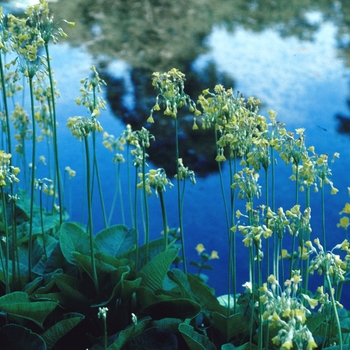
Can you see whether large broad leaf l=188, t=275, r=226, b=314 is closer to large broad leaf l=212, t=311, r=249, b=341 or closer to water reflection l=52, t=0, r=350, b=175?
large broad leaf l=212, t=311, r=249, b=341

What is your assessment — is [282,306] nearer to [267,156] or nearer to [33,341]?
[267,156]

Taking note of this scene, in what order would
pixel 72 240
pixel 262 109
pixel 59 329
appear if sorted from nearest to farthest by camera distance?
pixel 59 329 → pixel 72 240 → pixel 262 109

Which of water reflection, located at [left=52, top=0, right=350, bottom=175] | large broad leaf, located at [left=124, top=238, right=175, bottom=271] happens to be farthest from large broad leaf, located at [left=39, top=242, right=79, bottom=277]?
water reflection, located at [left=52, top=0, right=350, bottom=175]

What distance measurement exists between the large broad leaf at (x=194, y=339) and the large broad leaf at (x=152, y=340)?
90 millimetres

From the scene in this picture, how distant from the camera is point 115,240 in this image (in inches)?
104

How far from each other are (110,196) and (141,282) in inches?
81.4

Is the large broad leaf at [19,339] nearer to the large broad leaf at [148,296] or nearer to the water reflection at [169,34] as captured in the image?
the large broad leaf at [148,296]

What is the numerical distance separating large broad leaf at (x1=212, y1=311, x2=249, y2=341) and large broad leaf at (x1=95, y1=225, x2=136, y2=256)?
614 mm

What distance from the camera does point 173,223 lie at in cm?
400

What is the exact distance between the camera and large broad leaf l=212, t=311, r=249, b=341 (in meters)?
2.10

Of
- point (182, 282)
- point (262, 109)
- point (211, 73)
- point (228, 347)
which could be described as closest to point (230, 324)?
point (228, 347)

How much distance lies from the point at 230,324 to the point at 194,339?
0.19 metres

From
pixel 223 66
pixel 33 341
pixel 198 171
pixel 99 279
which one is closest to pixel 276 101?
pixel 223 66

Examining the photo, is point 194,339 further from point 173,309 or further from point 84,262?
point 84,262
